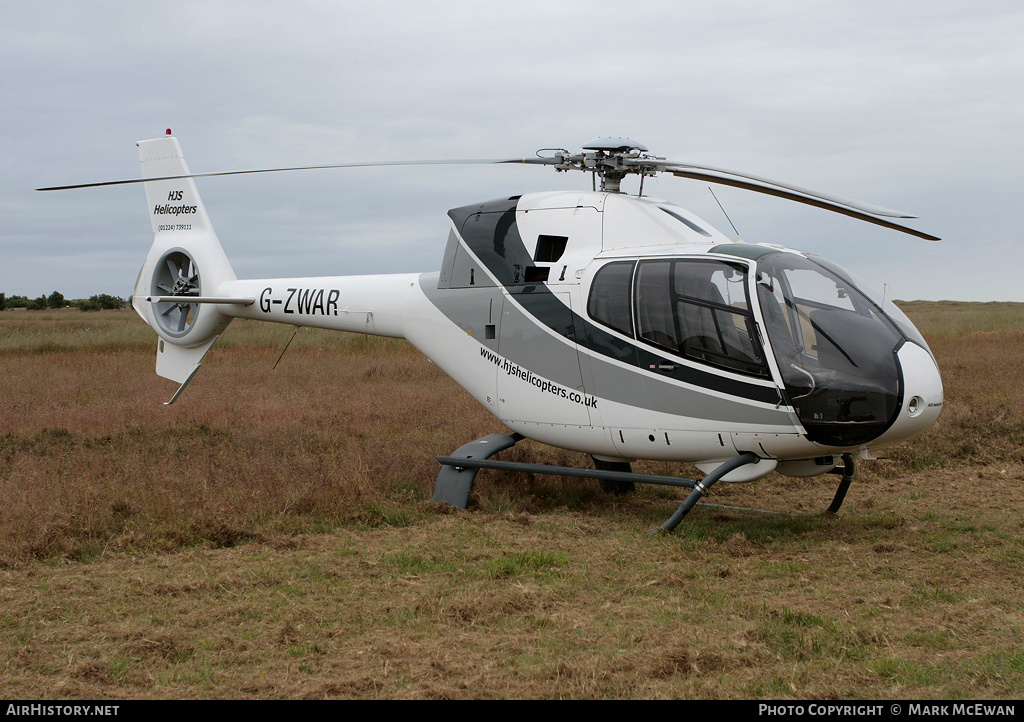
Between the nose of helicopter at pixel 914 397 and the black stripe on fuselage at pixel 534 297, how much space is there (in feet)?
3.27

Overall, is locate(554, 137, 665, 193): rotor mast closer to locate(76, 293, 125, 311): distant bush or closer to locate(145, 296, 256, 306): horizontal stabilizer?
locate(145, 296, 256, 306): horizontal stabilizer

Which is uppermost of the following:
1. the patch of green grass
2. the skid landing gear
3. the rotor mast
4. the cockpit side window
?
the rotor mast

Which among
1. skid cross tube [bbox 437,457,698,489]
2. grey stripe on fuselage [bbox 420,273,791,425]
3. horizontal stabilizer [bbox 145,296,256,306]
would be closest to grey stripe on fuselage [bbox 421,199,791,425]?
grey stripe on fuselage [bbox 420,273,791,425]

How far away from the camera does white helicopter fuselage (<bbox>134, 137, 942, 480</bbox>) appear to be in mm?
7328

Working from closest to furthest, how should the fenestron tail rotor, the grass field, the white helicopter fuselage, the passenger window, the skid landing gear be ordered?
the grass field → the white helicopter fuselage → the passenger window → the skid landing gear → the fenestron tail rotor

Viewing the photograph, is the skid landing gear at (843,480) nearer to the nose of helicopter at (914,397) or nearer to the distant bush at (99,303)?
the nose of helicopter at (914,397)

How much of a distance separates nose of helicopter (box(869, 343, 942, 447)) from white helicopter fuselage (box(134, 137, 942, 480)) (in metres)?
0.01

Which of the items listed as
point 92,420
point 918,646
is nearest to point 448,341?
point 918,646

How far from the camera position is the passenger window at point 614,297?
8.30 meters

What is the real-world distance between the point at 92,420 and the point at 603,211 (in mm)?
9568

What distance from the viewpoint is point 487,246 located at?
952cm

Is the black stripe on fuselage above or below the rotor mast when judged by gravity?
below

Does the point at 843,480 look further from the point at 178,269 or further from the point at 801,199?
the point at 178,269

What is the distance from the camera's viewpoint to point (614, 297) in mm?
8391
